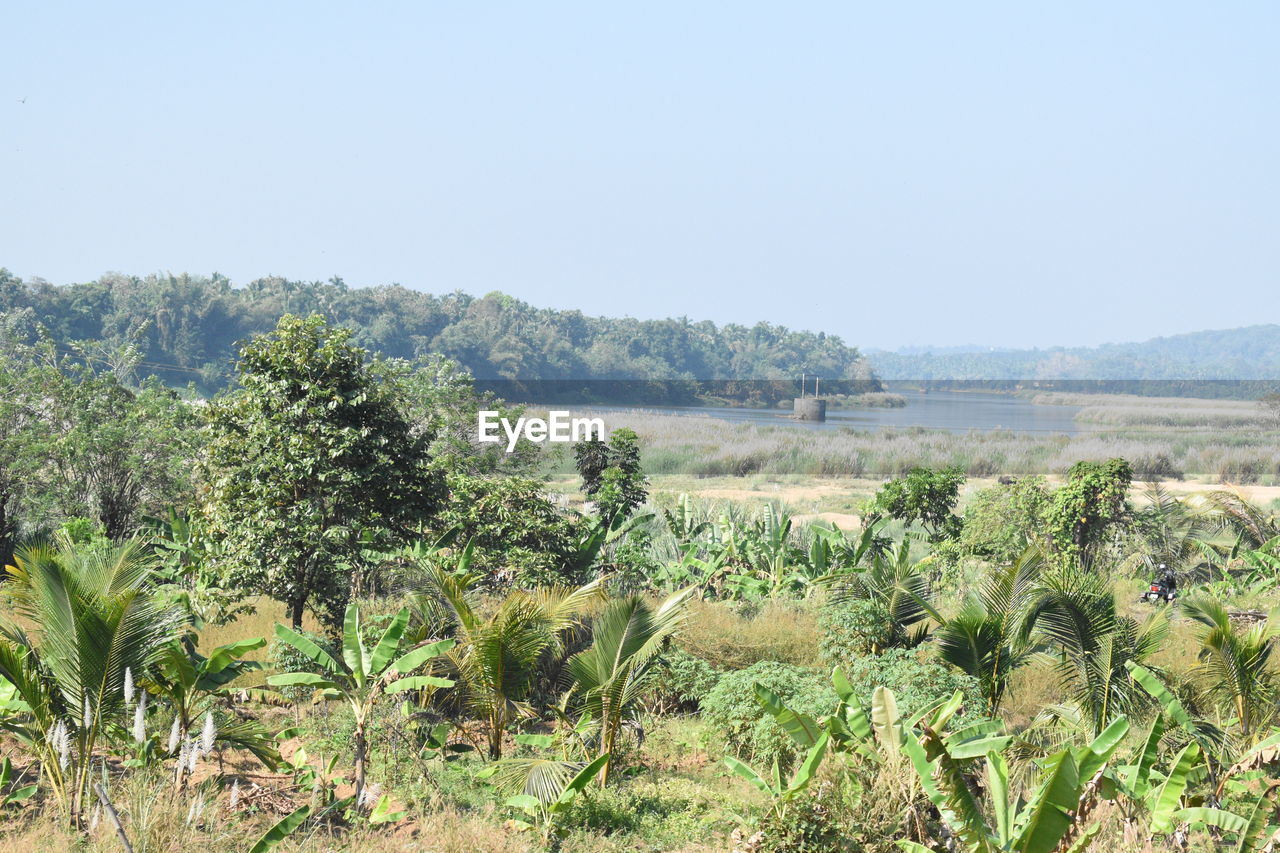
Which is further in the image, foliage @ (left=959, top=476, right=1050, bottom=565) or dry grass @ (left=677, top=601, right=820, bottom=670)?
foliage @ (left=959, top=476, right=1050, bottom=565)

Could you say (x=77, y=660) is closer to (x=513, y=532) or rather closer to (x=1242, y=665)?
(x=513, y=532)

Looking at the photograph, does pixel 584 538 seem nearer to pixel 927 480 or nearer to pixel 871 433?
pixel 927 480

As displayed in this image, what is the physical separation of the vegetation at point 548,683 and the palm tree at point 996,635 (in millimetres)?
23

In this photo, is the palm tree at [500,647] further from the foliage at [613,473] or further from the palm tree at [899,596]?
the foliage at [613,473]

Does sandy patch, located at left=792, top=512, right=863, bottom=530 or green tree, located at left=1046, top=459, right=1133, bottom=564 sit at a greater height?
green tree, located at left=1046, top=459, right=1133, bottom=564

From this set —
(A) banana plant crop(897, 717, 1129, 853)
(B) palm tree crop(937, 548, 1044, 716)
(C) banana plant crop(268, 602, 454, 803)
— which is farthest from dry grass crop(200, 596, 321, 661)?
(A) banana plant crop(897, 717, 1129, 853)

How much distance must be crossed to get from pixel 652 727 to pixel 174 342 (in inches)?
2433

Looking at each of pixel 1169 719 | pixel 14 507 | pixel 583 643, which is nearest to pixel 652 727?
pixel 583 643

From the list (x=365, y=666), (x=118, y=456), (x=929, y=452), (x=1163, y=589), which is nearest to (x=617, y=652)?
(x=365, y=666)

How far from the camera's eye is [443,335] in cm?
7194

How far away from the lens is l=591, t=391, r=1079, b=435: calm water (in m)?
62.0

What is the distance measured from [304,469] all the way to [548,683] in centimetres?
272

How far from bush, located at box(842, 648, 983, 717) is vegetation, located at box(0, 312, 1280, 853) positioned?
0.08 feet

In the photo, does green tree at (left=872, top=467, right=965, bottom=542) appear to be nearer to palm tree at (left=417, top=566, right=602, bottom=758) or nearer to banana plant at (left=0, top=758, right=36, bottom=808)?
palm tree at (left=417, top=566, right=602, bottom=758)
